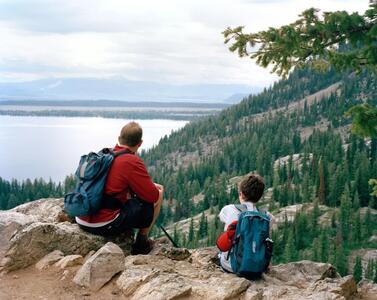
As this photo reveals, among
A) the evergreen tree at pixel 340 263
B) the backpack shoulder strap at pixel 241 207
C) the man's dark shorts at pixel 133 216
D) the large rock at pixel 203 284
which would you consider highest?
the backpack shoulder strap at pixel 241 207

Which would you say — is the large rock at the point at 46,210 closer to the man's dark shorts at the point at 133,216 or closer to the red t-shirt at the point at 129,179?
the man's dark shorts at the point at 133,216

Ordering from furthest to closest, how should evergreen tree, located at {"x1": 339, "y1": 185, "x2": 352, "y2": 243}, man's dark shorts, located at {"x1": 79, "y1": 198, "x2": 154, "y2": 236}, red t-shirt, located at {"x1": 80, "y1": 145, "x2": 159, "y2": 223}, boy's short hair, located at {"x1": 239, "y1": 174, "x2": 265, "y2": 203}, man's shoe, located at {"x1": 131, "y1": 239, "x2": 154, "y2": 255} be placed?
evergreen tree, located at {"x1": 339, "y1": 185, "x2": 352, "y2": 243} < man's shoe, located at {"x1": 131, "y1": 239, "x2": 154, "y2": 255} < man's dark shorts, located at {"x1": 79, "y1": 198, "x2": 154, "y2": 236} < red t-shirt, located at {"x1": 80, "y1": 145, "x2": 159, "y2": 223} < boy's short hair, located at {"x1": 239, "y1": 174, "x2": 265, "y2": 203}

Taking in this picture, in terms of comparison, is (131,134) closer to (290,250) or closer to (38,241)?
(38,241)

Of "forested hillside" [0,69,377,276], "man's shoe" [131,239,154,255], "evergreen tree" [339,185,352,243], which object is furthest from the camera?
"evergreen tree" [339,185,352,243]

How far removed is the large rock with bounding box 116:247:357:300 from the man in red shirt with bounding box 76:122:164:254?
0.76 meters

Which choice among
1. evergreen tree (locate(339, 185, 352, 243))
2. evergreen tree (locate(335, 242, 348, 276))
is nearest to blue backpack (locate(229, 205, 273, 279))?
evergreen tree (locate(335, 242, 348, 276))

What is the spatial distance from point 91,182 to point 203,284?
2902mm

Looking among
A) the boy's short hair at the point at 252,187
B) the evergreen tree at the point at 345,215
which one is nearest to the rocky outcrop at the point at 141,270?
the boy's short hair at the point at 252,187

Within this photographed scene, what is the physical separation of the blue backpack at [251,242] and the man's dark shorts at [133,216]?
1853 millimetres

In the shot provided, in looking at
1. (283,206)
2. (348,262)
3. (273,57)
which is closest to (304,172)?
(283,206)

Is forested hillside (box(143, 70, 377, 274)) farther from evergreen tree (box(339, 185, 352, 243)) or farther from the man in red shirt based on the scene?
the man in red shirt

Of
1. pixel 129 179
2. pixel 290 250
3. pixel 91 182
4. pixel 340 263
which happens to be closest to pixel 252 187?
pixel 129 179

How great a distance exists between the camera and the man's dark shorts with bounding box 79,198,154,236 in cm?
1015

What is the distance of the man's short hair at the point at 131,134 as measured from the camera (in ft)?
33.0
